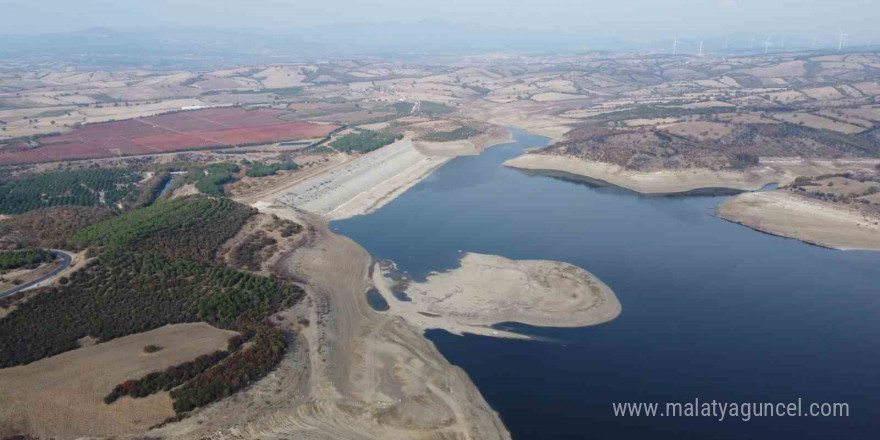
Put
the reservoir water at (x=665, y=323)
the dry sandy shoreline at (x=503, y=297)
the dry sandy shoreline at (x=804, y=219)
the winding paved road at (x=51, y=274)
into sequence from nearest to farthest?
the reservoir water at (x=665, y=323)
the winding paved road at (x=51, y=274)
the dry sandy shoreline at (x=503, y=297)
the dry sandy shoreline at (x=804, y=219)

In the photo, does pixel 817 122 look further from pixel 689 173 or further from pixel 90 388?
pixel 90 388

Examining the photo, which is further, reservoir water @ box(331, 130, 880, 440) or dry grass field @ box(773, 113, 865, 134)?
dry grass field @ box(773, 113, 865, 134)

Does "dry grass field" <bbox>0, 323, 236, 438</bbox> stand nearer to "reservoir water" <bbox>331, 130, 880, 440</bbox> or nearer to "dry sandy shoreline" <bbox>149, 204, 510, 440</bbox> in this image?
"dry sandy shoreline" <bbox>149, 204, 510, 440</bbox>

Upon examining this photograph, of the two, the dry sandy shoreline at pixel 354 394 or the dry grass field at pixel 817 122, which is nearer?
the dry sandy shoreline at pixel 354 394

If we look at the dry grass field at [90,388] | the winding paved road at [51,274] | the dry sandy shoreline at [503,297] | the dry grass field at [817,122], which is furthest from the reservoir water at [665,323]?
the dry grass field at [817,122]

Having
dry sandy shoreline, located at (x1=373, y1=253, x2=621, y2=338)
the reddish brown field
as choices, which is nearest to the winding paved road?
dry sandy shoreline, located at (x1=373, y1=253, x2=621, y2=338)

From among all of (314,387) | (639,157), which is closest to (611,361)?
(314,387)

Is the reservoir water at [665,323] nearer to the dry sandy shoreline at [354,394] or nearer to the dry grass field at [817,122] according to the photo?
the dry sandy shoreline at [354,394]
